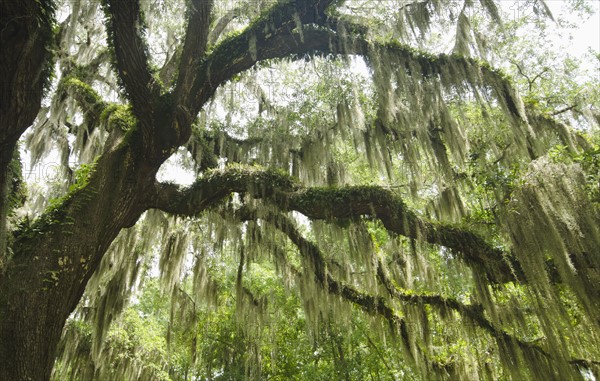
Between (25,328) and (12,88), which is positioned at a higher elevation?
(12,88)

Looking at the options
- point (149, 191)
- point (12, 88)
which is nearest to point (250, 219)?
point (149, 191)

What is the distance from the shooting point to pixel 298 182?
5.06 meters

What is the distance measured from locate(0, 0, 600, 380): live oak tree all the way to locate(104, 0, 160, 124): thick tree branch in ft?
0.06

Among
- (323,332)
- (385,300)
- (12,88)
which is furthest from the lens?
(323,332)

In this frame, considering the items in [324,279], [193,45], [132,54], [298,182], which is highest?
[193,45]

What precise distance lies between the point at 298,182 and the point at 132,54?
7.30 feet

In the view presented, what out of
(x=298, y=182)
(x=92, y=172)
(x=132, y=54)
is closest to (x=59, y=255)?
(x=92, y=172)

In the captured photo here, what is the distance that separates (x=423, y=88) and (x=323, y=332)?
764cm

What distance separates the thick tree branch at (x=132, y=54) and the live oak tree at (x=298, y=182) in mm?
19

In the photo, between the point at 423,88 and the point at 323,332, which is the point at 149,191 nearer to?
the point at 423,88

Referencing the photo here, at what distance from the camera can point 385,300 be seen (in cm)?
621

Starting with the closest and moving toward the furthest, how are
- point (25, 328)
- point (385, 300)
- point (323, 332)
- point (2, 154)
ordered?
1. point (2, 154)
2. point (25, 328)
3. point (385, 300)
4. point (323, 332)

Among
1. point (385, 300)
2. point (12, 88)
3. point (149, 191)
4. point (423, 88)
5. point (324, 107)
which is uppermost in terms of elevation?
point (324, 107)

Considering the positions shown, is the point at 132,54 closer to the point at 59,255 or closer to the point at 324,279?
the point at 59,255
